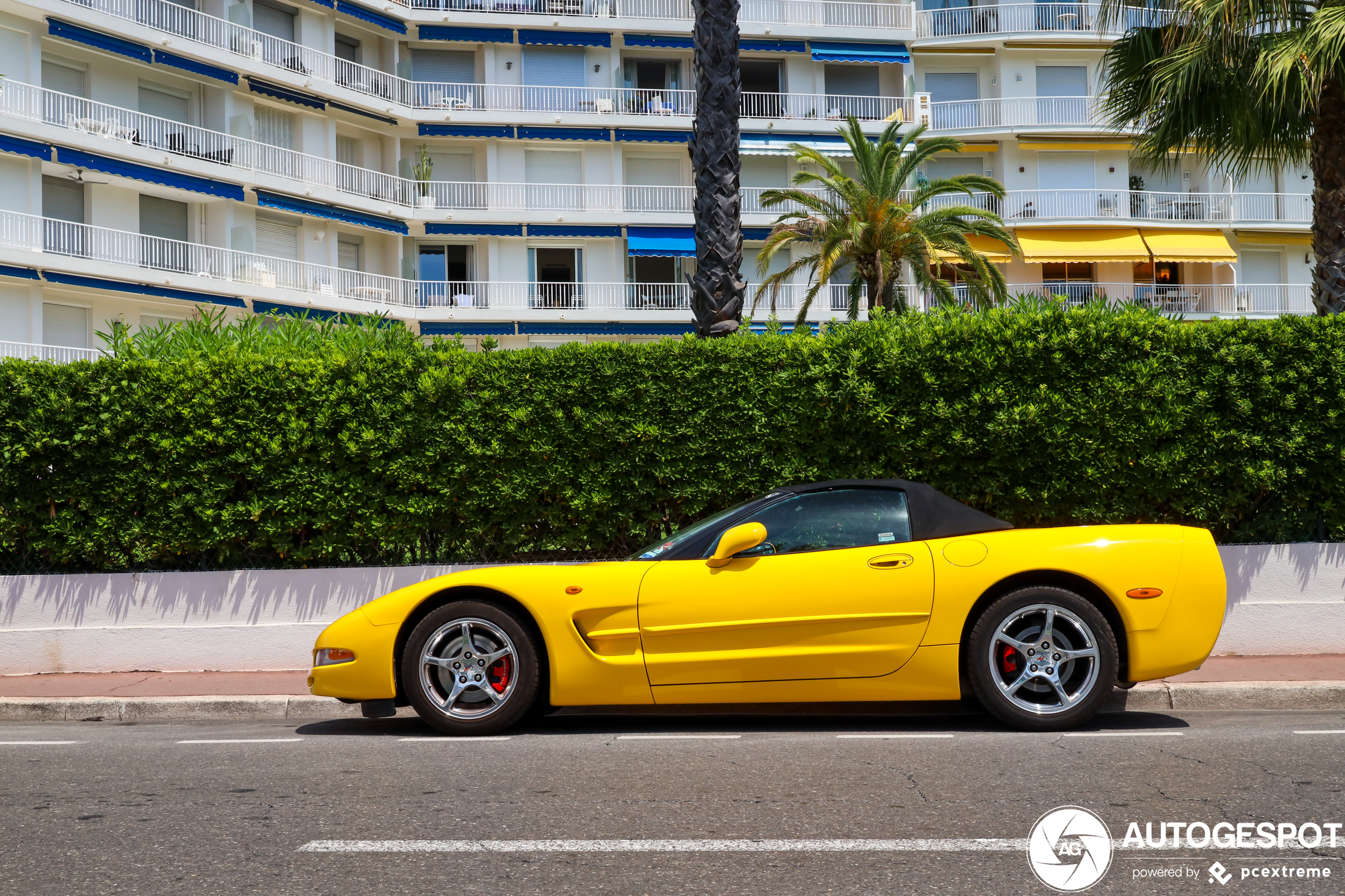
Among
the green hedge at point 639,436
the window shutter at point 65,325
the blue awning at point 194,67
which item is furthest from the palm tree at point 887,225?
the green hedge at point 639,436

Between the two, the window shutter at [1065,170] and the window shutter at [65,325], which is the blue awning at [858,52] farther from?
the window shutter at [65,325]

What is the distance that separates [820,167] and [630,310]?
819cm

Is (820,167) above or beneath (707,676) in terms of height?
above

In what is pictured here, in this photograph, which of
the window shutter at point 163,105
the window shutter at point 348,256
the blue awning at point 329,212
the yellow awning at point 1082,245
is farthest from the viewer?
the yellow awning at point 1082,245

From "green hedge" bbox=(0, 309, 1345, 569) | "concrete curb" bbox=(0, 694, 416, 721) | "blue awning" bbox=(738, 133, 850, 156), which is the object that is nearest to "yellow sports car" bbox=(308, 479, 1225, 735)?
"concrete curb" bbox=(0, 694, 416, 721)

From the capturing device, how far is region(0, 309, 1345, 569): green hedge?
29.7 ft

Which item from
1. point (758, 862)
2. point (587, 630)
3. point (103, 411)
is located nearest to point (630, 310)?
point (103, 411)

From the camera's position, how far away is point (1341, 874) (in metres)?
3.59

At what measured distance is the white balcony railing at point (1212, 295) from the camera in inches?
1538

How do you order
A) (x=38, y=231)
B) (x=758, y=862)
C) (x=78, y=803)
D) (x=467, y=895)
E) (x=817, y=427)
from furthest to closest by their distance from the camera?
(x=38, y=231) < (x=817, y=427) < (x=78, y=803) < (x=758, y=862) < (x=467, y=895)

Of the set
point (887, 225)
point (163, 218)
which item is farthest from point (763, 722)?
point (163, 218)

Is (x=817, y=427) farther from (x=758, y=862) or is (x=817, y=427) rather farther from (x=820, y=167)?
(x=820, y=167)

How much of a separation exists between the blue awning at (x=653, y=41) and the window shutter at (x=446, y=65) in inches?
211

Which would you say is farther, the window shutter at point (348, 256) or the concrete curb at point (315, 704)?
the window shutter at point (348, 256)
